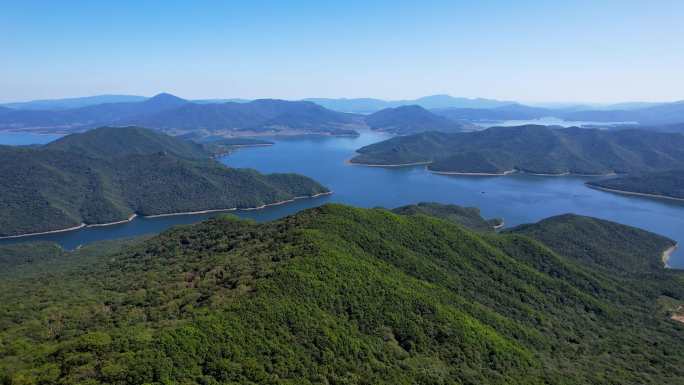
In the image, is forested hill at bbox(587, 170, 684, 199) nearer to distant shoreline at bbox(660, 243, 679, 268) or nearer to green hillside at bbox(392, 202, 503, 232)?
distant shoreline at bbox(660, 243, 679, 268)

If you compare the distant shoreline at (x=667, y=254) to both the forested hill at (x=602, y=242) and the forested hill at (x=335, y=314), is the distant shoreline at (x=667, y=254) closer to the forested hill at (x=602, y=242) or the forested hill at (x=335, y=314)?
the forested hill at (x=602, y=242)

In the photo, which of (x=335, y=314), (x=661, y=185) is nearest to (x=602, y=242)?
(x=335, y=314)

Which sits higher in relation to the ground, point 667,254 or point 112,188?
point 112,188

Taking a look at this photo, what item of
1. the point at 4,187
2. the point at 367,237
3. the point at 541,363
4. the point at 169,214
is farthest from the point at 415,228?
the point at 4,187

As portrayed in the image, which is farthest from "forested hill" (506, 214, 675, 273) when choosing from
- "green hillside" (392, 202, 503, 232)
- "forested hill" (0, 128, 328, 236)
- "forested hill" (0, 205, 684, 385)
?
"forested hill" (0, 128, 328, 236)

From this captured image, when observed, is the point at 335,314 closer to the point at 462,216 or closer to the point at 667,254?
the point at 462,216

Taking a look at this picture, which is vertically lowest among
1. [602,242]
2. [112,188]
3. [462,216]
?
[602,242]

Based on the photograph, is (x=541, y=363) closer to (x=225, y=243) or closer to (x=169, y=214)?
(x=225, y=243)
